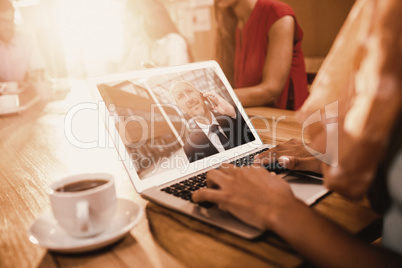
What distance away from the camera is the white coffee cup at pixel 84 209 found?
42 cm

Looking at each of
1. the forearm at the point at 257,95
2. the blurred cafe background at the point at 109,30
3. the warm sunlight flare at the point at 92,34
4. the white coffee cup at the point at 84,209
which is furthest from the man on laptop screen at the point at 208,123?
the warm sunlight flare at the point at 92,34

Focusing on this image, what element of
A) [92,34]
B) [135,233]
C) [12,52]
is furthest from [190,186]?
[92,34]

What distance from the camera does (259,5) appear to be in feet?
5.57

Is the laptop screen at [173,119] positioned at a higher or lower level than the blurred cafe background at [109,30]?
lower

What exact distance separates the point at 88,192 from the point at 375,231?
1.42ft

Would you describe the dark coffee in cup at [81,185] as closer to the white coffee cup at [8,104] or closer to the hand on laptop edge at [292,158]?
the hand on laptop edge at [292,158]

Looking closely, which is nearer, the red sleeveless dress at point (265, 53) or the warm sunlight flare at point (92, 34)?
the red sleeveless dress at point (265, 53)

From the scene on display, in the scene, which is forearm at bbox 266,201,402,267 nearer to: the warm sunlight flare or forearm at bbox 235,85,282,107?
forearm at bbox 235,85,282,107

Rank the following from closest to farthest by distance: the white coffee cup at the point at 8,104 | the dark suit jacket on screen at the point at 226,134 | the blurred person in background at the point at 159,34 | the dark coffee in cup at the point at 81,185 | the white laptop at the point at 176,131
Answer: the dark coffee in cup at the point at 81,185
the white laptop at the point at 176,131
the dark suit jacket on screen at the point at 226,134
the white coffee cup at the point at 8,104
the blurred person in background at the point at 159,34

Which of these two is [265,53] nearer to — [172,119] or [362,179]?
[172,119]

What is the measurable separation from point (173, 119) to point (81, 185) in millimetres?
290

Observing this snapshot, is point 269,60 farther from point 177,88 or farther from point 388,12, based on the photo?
point 388,12

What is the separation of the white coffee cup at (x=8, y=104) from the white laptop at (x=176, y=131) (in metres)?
1.13

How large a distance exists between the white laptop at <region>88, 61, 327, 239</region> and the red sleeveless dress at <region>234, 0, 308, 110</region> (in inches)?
37.2
